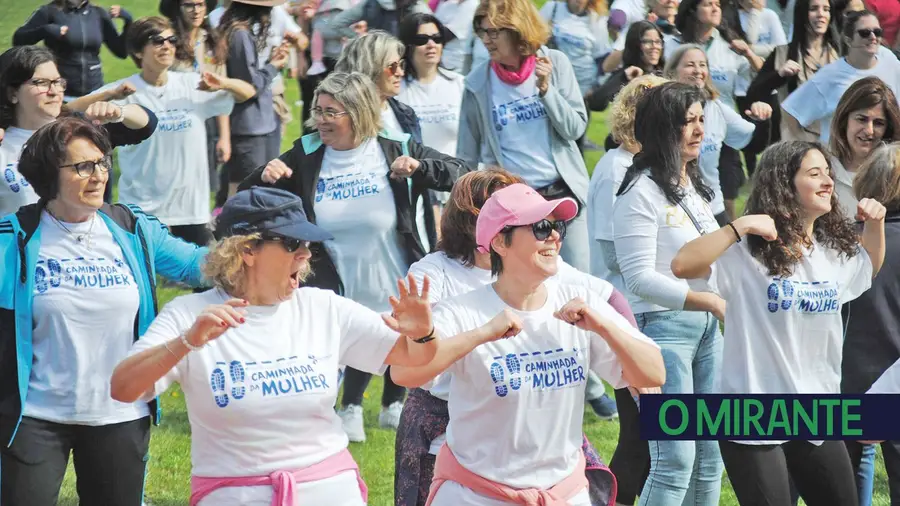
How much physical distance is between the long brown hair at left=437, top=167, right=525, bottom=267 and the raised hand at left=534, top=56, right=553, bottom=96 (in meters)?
2.67

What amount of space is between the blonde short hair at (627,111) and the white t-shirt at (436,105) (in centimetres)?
258

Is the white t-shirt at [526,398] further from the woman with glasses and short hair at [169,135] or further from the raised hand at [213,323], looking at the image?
the woman with glasses and short hair at [169,135]

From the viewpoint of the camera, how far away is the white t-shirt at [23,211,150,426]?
4949mm

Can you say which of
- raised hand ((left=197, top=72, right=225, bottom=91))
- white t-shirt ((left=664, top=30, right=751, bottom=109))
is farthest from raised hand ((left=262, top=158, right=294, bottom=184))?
white t-shirt ((left=664, top=30, right=751, bottom=109))

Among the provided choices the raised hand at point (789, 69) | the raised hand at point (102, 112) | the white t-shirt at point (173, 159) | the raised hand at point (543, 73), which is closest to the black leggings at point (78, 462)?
the raised hand at point (102, 112)

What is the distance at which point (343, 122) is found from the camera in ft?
22.4

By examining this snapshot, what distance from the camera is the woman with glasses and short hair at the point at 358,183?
269 inches

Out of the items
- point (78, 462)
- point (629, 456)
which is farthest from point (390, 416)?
point (78, 462)

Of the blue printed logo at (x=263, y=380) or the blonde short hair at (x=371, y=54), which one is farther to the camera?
the blonde short hair at (x=371, y=54)

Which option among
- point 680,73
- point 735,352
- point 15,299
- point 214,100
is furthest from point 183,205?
point 735,352

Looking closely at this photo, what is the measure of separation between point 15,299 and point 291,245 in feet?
3.98

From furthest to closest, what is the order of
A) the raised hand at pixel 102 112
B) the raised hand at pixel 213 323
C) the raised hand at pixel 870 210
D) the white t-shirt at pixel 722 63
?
the white t-shirt at pixel 722 63, the raised hand at pixel 102 112, the raised hand at pixel 870 210, the raised hand at pixel 213 323

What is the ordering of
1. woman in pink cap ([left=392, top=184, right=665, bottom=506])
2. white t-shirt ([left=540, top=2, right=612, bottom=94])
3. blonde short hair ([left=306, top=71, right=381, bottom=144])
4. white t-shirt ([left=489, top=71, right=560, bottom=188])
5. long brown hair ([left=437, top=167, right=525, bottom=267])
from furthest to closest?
white t-shirt ([left=540, top=2, right=612, bottom=94]) < white t-shirt ([left=489, top=71, right=560, bottom=188]) < blonde short hair ([left=306, top=71, right=381, bottom=144]) < long brown hair ([left=437, top=167, right=525, bottom=267]) < woman in pink cap ([left=392, top=184, right=665, bottom=506])

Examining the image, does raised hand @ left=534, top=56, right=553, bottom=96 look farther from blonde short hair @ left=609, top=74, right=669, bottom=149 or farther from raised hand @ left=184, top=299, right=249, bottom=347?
raised hand @ left=184, top=299, right=249, bottom=347
